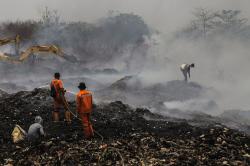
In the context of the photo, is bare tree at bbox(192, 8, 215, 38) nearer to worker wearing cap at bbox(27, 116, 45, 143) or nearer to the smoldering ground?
the smoldering ground

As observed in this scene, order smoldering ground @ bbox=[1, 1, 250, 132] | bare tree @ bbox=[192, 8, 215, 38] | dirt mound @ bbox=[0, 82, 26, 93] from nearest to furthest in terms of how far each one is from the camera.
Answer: dirt mound @ bbox=[0, 82, 26, 93]
smoldering ground @ bbox=[1, 1, 250, 132]
bare tree @ bbox=[192, 8, 215, 38]

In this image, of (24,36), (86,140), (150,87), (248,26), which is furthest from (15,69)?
(86,140)

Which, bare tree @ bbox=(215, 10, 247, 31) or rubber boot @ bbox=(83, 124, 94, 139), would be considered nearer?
rubber boot @ bbox=(83, 124, 94, 139)

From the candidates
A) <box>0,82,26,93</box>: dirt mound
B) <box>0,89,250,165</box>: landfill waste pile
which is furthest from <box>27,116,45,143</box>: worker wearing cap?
<box>0,82,26,93</box>: dirt mound

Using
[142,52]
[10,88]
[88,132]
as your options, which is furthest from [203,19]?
[88,132]

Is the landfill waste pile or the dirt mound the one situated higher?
the dirt mound

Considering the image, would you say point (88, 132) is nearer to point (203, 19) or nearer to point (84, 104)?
point (84, 104)

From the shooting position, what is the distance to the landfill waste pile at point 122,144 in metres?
9.12

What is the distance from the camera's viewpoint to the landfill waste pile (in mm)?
9125

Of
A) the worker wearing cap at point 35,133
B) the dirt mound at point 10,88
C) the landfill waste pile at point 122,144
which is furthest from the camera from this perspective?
the dirt mound at point 10,88

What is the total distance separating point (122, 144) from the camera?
9.98 metres

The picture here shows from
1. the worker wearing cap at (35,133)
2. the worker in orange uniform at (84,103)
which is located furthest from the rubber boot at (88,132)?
the worker wearing cap at (35,133)

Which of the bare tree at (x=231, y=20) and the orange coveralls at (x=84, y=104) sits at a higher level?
the bare tree at (x=231, y=20)

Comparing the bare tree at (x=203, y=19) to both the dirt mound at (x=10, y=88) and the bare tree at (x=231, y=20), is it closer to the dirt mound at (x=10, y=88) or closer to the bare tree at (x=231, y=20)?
the bare tree at (x=231, y=20)
